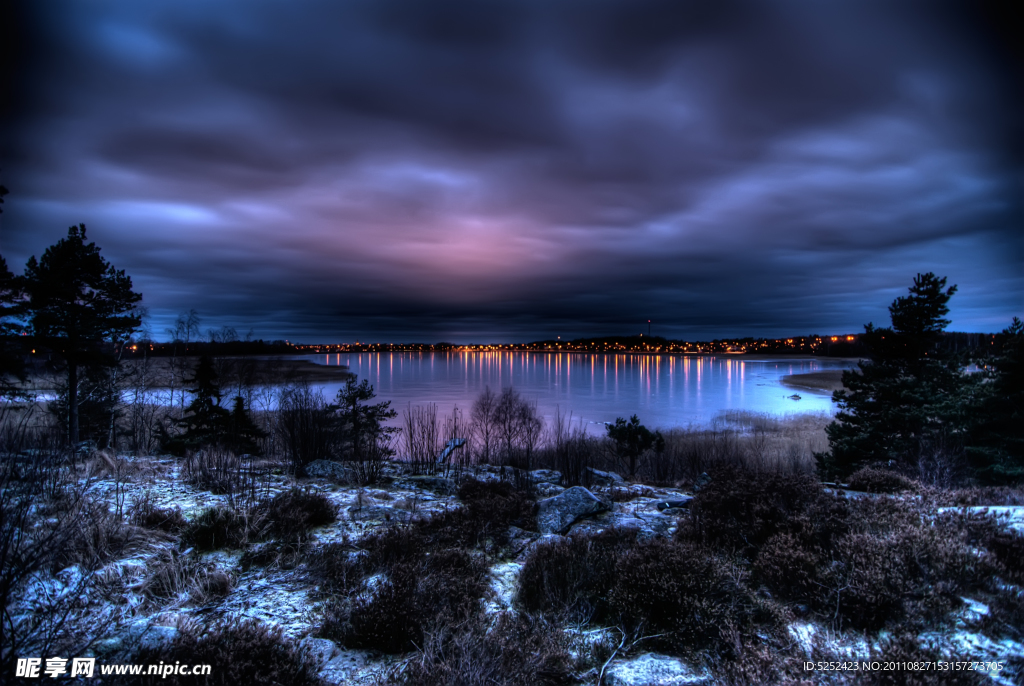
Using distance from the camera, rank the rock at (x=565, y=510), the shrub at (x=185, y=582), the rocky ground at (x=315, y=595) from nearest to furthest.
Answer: the rocky ground at (x=315, y=595) → the shrub at (x=185, y=582) → the rock at (x=565, y=510)

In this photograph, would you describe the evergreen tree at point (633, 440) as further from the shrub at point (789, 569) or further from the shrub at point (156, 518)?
the shrub at point (156, 518)

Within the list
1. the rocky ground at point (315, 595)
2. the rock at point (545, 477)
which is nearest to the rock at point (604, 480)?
the rock at point (545, 477)

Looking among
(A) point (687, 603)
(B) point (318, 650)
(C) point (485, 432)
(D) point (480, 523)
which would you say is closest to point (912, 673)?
(A) point (687, 603)

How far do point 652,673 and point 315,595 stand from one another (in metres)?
4.24

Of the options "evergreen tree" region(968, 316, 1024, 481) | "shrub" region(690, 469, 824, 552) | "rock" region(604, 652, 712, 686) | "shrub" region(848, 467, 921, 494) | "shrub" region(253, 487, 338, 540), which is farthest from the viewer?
"evergreen tree" region(968, 316, 1024, 481)

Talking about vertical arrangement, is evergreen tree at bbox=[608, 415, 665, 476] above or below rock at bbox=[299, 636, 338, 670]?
below

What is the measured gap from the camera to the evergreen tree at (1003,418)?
49.2 ft

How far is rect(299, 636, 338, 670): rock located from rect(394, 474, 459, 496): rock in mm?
6636

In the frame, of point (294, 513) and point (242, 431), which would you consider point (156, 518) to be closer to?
point (294, 513)

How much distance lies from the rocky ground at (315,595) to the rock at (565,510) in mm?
25

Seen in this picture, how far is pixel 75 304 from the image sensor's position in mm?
17594

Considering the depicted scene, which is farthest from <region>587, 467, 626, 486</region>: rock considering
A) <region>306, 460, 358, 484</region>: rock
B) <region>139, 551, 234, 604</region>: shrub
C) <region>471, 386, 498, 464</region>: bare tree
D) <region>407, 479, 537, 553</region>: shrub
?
<region>139, 551, 234, 604</region>: shrub

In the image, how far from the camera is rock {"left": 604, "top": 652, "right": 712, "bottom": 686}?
13.1 feet

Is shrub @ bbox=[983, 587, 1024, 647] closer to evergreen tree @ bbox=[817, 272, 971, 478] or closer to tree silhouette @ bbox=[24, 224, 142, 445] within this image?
evergreen tree @ bbox=[817, 272, 971, 478]
